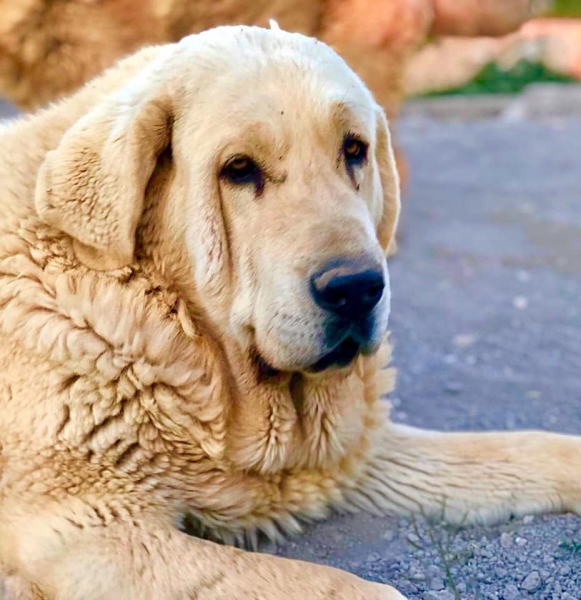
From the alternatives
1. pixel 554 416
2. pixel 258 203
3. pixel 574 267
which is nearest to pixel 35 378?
pixel 258 203

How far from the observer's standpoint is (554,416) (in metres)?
4.00

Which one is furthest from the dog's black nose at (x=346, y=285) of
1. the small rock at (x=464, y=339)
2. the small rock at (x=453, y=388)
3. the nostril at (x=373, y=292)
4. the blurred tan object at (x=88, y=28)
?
the blurred tan object at (x=88, y=28)

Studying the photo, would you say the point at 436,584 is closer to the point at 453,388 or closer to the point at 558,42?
the point at 453,388

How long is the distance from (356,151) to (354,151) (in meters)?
0.01

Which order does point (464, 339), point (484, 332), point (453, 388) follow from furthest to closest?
point (484, 332) → point (464, 339) → point (453, 388)

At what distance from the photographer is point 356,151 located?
2.81m

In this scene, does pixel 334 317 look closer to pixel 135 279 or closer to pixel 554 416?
pixel 135 279

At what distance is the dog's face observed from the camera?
100 inches

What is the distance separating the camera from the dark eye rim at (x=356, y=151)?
108 inches

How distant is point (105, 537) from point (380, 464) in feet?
3.49

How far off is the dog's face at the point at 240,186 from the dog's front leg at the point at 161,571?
1.76ft

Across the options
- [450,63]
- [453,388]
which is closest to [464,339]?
[453,388]

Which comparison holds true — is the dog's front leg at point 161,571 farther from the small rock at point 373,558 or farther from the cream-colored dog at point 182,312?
the small rock at point 373,558

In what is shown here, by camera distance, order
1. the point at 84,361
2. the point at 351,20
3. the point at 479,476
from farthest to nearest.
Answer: the point at 351,20 → the point at 479,476 → the point at 84,361
